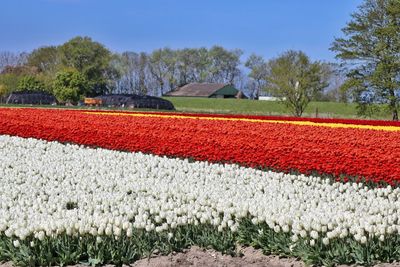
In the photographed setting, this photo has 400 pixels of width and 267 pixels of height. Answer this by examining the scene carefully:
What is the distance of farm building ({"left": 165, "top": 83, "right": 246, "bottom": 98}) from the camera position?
9262cm

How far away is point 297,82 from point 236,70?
5680 centimetres

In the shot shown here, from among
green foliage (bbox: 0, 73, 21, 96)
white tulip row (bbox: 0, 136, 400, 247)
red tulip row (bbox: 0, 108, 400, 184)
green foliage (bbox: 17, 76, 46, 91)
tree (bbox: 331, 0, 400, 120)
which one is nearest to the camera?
white tulip row (bbox: 0, 136, 400, 247)

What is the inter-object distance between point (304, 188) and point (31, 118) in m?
15.1

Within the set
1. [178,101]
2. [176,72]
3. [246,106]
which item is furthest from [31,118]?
[176,72]

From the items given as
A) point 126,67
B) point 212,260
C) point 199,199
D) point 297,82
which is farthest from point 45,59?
point 212,260

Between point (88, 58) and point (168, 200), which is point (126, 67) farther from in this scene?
point (168, 200)

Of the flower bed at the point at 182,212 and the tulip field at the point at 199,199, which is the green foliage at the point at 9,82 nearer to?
the tulip field at the point at 199,199

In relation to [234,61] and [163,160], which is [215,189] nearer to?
[163,160]

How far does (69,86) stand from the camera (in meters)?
75.9

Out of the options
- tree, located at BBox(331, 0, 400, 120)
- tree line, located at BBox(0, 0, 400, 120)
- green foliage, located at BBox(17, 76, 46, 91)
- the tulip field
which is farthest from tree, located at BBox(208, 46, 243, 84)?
the tulip field

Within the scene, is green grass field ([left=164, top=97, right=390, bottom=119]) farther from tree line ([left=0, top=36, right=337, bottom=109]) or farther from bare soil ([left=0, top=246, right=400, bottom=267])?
bare soil ([left=0, top=246, right=400, bottom=267])

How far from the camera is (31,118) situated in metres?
23.2

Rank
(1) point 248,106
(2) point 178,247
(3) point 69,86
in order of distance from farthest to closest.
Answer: (3) point 69,86
(1) point 248,106
(2) point 178,247

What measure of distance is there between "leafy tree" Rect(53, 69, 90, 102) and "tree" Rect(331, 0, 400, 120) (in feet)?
130
